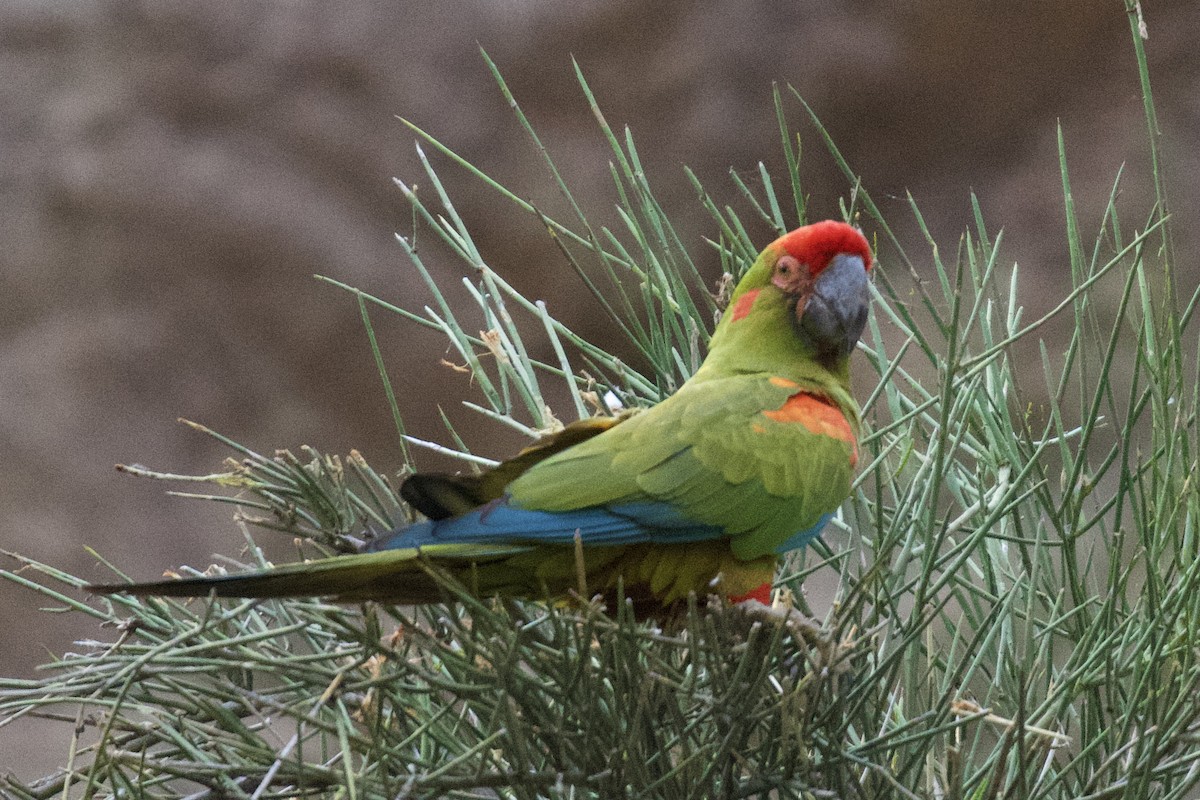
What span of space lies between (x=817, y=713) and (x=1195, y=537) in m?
0.17

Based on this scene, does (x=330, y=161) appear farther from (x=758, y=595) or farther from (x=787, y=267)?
(x=758, y=595)

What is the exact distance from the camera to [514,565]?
0.50 meters

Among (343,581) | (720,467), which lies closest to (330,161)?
(720,467)

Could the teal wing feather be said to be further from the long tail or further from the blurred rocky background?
the blurred rocky background

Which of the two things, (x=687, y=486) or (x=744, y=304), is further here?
(x=744, y=304)

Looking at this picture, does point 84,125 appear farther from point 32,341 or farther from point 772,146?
point 772,146

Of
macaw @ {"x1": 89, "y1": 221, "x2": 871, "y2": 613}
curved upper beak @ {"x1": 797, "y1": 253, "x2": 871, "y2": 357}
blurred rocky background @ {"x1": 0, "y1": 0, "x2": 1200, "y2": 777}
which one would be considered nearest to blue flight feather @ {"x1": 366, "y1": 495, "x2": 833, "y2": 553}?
macaw @ {"x1": 89, "y1": 221, "x2": 871, "y2": 613}

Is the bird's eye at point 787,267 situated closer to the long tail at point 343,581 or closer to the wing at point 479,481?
the wing at point 479,481

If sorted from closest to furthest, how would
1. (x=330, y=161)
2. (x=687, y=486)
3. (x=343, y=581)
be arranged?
(x=343, y=581)
(x=687, y=486)
(x=330, y=161)

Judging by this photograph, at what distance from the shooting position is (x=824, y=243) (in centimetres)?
63

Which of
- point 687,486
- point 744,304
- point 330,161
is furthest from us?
point 330,161

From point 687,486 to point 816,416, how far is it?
10 cm

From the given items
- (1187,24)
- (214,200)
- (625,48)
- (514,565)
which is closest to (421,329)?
(214,200)

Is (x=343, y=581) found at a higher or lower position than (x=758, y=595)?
higher
